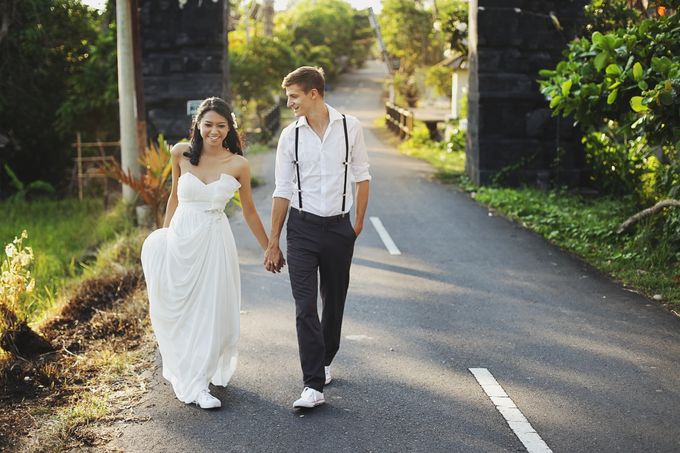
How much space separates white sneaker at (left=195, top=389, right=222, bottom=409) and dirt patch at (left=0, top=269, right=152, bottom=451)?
57cm

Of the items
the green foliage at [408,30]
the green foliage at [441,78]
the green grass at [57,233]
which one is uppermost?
the green foliage at [408,30]

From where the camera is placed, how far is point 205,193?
6.32 m

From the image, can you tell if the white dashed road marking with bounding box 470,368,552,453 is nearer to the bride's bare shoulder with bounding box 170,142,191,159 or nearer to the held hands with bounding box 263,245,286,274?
the held hands with bounding box 263,245,286,274

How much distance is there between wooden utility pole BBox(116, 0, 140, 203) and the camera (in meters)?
14.0

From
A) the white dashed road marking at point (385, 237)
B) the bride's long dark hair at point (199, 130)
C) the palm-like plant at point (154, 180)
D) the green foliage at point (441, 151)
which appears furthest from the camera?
the green foliage at point (441, 151)

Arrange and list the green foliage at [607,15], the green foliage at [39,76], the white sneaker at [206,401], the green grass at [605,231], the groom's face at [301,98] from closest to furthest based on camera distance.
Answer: the groom's face at [301,98], the white sneaker at [206,401], the green grass at [605,231], the green foliage at [607,15], the green foliage at [39,76]

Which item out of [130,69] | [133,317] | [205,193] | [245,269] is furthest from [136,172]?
[205,193]

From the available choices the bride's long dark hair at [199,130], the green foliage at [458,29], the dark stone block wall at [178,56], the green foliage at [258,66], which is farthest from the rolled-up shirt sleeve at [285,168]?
the green foliage at [258,66]

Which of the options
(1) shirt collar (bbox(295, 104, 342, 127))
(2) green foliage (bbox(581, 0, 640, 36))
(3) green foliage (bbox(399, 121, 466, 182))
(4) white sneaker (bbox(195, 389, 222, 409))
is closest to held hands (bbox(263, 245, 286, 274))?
(1) shirt collar (bbox(295, 104, 342, 127))

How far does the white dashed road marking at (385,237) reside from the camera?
12.2 metres

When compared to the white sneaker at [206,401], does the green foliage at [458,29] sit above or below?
above

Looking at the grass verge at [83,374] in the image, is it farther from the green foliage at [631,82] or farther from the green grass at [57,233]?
the green foliage at [631,82]

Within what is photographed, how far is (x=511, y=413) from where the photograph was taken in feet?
19.4

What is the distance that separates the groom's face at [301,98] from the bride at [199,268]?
0.67 meters
